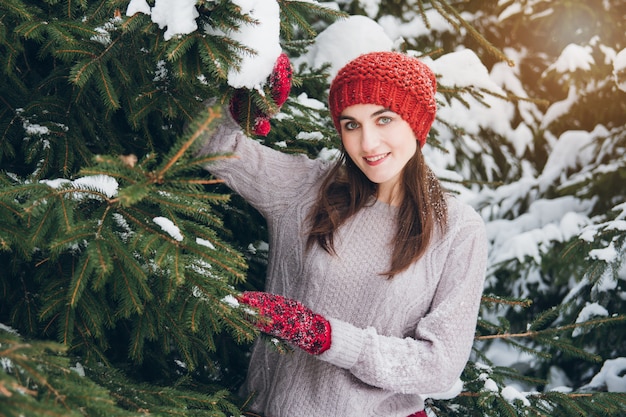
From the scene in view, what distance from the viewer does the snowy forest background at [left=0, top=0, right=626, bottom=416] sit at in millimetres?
1350

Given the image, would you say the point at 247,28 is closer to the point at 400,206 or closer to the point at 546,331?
the point at 400,206

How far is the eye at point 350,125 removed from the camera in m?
2.06

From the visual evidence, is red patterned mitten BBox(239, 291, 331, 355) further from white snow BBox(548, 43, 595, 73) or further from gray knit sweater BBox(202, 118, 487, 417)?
white snow BBox(548, 43, 595, 73)

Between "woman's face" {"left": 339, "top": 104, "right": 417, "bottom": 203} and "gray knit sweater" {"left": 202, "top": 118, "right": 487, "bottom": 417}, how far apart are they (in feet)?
0.63

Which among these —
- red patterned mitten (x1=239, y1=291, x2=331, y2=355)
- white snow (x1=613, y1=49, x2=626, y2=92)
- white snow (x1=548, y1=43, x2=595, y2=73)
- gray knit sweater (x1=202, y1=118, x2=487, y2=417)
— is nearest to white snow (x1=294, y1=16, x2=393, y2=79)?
gray knit sweater (x1=202, y1=118, x2=487, y2=417)

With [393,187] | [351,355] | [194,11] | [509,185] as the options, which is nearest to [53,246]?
[194,11]

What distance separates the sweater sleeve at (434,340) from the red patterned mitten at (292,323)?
0.04 meters

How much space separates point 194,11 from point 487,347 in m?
3.30

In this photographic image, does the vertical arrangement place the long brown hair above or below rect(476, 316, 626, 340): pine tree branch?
above

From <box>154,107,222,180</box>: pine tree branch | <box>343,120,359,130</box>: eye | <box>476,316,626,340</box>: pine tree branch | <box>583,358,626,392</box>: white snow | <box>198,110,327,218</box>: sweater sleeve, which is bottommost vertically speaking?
<box>583,358,626,392</box>: white snow

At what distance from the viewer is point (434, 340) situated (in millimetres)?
1902

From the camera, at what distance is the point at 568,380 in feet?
13.2

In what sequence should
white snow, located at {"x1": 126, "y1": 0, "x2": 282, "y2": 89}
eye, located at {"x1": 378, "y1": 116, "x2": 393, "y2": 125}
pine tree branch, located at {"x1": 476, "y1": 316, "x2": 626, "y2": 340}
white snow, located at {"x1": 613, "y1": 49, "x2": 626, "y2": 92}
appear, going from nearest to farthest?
white snow, located at {"x1": 126, "y1": 0, "x2": 282, "y2": 89}
eye, located at {"x1": 378, "y1": 116, "x2": 393, "y2": 125}
pine tree branch, located at {"x1": 476, "y1": 316, "x2": 626, "y2": 340}
white snow, located at {"x1": 613, "y1": 49, "x2": 626, "y2": 92}

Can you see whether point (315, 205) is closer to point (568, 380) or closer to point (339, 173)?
point (339, 173)
